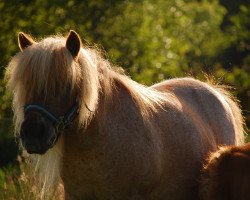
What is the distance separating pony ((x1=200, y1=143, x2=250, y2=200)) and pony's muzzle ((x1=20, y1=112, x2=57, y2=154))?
5.14 feet

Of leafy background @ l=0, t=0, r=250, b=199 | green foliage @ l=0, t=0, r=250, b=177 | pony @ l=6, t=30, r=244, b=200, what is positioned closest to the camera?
pony @ l=6, t=30, r=244, b=200

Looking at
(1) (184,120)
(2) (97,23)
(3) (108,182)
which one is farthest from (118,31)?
(3) (108,182)

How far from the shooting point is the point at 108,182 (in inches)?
223

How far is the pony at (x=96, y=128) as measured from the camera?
5.30 m

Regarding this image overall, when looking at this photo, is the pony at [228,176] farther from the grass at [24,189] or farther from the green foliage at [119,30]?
the green foliage at [119,30]

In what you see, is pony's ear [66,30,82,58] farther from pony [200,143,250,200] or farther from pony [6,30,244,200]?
pony [200,143,250,200]

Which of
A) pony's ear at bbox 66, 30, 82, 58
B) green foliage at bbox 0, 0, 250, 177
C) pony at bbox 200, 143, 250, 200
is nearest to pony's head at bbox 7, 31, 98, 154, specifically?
pony's ear at bbox 66, 30, 82, 58

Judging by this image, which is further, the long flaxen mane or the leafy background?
the leafy background

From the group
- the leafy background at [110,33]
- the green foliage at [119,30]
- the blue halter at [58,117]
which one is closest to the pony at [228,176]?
the blue halter at [58,117]

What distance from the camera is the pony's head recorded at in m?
5.19

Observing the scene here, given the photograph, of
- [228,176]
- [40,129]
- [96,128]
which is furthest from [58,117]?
[228,176]

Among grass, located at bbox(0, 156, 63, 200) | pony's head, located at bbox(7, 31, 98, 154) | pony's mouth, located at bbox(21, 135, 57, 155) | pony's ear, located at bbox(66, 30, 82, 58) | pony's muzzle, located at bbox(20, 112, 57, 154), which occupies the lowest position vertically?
grass, located at bbox(0, 156, 63, 200)

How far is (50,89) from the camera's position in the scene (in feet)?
17.3

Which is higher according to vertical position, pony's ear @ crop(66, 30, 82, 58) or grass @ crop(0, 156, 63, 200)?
pony's ear @ crop(66, 30, 82, 58)
